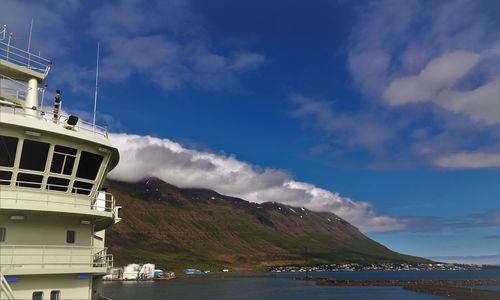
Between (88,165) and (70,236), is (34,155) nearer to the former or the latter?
(88,165)

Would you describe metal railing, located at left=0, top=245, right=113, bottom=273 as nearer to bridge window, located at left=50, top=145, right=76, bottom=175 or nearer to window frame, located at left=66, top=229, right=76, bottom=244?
window frame, located at left=66, top=229, right=76, bottom=244

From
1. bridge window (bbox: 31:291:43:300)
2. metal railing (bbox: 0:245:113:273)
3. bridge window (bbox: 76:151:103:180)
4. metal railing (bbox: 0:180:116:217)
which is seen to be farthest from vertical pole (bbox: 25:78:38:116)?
bridge window (bbox: 31:291:43:300)

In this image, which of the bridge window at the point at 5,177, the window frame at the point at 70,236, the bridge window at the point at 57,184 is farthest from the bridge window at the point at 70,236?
the bridge window at the point at 5,177

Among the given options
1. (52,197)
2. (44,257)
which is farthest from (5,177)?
(44,257)

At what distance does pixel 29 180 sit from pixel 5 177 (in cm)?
91

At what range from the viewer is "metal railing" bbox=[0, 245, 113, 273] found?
56.7ft

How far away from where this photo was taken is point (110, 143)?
20.5m

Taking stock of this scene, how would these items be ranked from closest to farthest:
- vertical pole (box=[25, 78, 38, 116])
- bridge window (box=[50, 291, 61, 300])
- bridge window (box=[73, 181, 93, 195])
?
bridge window (box=[50, 291, 61, 300])
bridge window (box=[73, 181, 93, 195])
vertical pole (box=[25, 78, 38, 116])

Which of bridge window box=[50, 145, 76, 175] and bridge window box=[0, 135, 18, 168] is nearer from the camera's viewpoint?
bridge window box=[0, 135, 18, 168]

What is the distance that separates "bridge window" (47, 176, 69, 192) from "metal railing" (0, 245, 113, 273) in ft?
8.44

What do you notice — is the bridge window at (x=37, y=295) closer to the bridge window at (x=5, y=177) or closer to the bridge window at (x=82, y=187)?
the bridge window at (x=82, y=187)

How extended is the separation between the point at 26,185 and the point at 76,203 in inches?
90.2

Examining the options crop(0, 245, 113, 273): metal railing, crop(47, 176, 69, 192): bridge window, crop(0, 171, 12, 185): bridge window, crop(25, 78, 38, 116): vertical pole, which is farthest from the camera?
crop(25, 78, 38, 116): vertical pole

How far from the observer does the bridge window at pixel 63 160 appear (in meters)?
18.6
